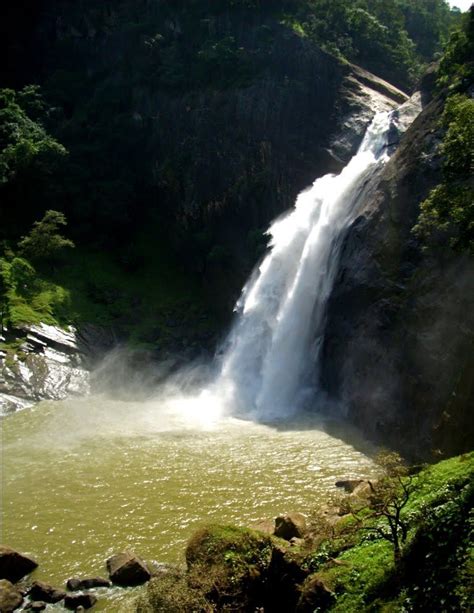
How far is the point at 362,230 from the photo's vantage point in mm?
28031

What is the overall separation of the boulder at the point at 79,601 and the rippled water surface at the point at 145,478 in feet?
0.98

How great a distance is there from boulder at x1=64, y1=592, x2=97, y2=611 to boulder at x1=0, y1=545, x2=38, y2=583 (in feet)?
5.92

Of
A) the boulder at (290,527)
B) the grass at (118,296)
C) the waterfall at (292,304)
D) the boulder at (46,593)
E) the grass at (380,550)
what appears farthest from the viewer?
the grass at (118,296)

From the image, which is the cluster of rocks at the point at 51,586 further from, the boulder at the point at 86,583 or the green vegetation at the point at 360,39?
the green vegetation at the point at 360,39

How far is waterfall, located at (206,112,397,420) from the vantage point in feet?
97.0

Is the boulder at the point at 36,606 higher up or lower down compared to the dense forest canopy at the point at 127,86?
lower down

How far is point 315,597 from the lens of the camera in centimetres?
838

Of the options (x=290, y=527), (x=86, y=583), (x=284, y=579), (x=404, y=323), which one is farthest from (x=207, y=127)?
(x=284, y=579)

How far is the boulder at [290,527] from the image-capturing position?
1208 cm

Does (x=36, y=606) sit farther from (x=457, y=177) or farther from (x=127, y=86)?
(x=127, y=86)

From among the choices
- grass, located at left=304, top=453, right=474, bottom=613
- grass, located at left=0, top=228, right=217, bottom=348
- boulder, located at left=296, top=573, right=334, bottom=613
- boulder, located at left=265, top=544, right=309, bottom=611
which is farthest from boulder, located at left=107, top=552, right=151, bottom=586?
grass, located at left=0, top=228, right=217, bottom=348

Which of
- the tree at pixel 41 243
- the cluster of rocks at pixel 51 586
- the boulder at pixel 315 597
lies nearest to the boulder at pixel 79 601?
the cluster of rocks at pixel 51 586

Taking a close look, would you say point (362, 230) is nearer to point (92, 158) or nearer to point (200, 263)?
point (200, 263)

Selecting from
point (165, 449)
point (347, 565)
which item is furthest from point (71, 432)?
point (347, 565)
